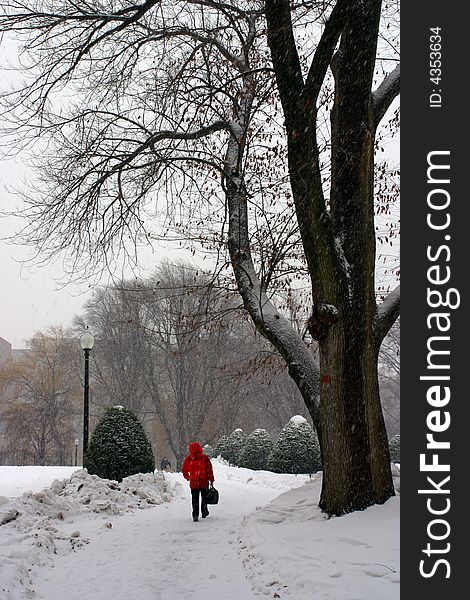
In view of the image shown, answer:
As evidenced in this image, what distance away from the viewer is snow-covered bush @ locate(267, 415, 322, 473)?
62.4 feet

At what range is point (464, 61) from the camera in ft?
17.2

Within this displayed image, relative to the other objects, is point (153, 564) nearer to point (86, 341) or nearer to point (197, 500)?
point (197, 500)

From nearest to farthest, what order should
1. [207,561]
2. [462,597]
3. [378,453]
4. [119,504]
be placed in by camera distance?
[462,597]
[207,561]
[378,453]
[119,504]

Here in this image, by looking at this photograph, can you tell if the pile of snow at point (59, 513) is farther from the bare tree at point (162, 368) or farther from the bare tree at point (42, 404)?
the bare tree at point (42, 404)

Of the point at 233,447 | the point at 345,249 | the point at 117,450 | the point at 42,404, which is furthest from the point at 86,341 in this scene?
the point at 42,404

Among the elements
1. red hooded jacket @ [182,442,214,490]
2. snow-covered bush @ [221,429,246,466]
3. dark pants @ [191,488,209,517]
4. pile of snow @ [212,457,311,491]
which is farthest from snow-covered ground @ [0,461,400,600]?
snow-covered bush @ [221,429,246,466]

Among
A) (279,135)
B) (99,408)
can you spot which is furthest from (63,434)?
(279,135)

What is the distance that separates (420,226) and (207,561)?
15.0 ft

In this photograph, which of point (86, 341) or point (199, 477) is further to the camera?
point (86, 341)

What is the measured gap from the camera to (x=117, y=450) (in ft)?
47.7

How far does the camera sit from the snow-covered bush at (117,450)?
14398 millimetres

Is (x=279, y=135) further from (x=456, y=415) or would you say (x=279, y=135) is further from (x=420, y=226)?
(x=456, y=415)

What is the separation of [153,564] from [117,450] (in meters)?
7.78

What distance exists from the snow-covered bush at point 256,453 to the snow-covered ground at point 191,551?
40.1ft
